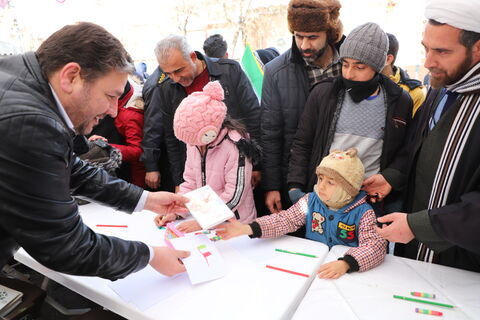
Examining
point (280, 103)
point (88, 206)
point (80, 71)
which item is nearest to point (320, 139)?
point (280, 103)

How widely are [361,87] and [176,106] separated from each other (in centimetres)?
131

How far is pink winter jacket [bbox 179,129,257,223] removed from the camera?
1730mm

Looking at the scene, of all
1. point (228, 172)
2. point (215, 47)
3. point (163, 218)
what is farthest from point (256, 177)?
point (215, 47)

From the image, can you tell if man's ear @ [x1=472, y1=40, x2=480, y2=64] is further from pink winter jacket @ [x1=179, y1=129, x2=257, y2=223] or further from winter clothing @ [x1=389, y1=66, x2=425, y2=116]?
pink winter jacket @ [x1=179, y1=129, x2=257, y2=223]

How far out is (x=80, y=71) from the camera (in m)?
0.98

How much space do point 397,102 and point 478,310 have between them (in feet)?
3.35

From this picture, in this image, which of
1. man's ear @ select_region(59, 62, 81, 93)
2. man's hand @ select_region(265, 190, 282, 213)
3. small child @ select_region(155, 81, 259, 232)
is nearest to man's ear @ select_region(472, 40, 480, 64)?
small child @ select_region(155, 81, 259, 232)

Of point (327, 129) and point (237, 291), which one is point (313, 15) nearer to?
point (327, 129)

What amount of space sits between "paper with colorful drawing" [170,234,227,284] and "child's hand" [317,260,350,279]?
1.26ft

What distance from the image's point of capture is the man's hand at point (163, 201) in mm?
1521

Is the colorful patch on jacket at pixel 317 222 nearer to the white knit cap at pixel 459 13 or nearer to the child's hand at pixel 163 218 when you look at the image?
the child's hand at pixel 163 218

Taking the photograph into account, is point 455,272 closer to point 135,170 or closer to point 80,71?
point 80,71

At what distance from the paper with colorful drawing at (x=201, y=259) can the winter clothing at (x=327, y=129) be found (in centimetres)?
67

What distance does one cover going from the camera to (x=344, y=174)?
1359 mm
